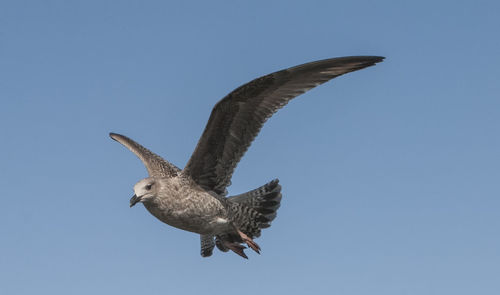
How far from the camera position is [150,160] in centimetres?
1200

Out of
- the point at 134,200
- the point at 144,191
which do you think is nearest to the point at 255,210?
the point at 144,191

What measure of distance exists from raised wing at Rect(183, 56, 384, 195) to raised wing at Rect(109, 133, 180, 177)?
0.45 m

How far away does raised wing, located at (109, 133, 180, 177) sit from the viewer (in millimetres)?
11433

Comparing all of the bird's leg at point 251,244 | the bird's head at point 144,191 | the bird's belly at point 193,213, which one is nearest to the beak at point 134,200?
the bird's head at point 144,191

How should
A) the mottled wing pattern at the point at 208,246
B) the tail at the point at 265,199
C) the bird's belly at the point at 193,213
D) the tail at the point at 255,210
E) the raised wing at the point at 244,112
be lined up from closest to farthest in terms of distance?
the raised wing at the point at 244,112, the bird's belly at the point at 193,213, the tail at the point at 255,210, the tail at the point at 265,199, the mottled wing pattern at the point at 208,246

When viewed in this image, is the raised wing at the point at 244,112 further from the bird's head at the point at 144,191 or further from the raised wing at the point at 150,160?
the bird's head at the point at 144,191

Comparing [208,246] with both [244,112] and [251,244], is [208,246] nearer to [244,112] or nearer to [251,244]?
[251,244]

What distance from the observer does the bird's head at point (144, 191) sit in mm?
10352

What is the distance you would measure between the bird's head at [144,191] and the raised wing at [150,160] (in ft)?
2.40

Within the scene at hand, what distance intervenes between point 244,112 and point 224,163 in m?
0.95

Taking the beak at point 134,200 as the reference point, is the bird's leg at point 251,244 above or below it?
below

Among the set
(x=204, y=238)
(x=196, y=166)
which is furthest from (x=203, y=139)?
(x=204, y=238)

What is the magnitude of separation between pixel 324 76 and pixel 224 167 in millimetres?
2143

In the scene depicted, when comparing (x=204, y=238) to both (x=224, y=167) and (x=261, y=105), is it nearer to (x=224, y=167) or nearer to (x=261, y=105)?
(x=224, y=167)
